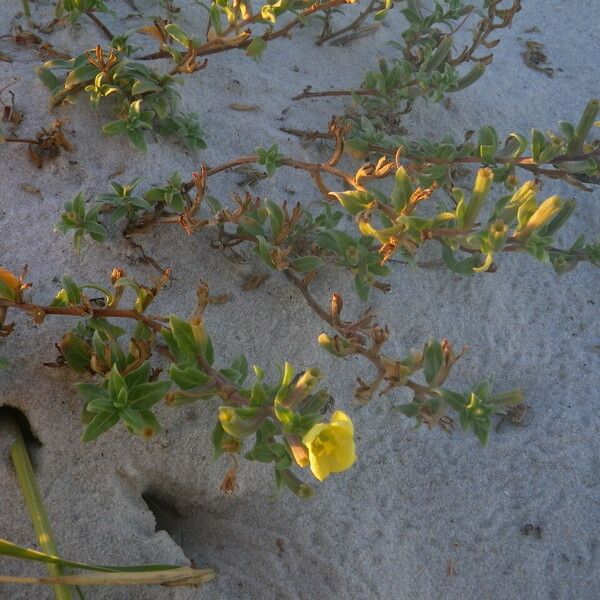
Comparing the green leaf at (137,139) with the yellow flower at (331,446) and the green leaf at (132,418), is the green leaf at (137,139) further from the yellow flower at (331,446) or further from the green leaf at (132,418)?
the yellow flower at (331,446)

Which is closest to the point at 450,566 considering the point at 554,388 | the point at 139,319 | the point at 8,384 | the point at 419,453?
the point at 419,453

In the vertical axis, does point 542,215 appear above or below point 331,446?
above

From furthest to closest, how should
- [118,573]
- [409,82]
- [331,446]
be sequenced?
1. [409,82]
2. [118,573]
3. [331,446]

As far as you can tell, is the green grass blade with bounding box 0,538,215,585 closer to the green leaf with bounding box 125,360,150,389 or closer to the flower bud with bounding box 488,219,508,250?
the green leaf with bounding box 125,360,150,389

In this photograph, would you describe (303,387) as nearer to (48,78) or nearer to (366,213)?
(366,213)

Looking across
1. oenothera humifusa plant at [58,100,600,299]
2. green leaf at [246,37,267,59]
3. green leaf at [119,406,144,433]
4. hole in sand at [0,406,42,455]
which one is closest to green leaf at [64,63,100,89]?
oenothera humifusa plant at [58,100,600,299]

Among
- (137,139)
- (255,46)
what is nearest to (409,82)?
(255,46)

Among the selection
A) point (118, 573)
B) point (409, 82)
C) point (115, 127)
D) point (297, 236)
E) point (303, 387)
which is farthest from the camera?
point (409, 82)
